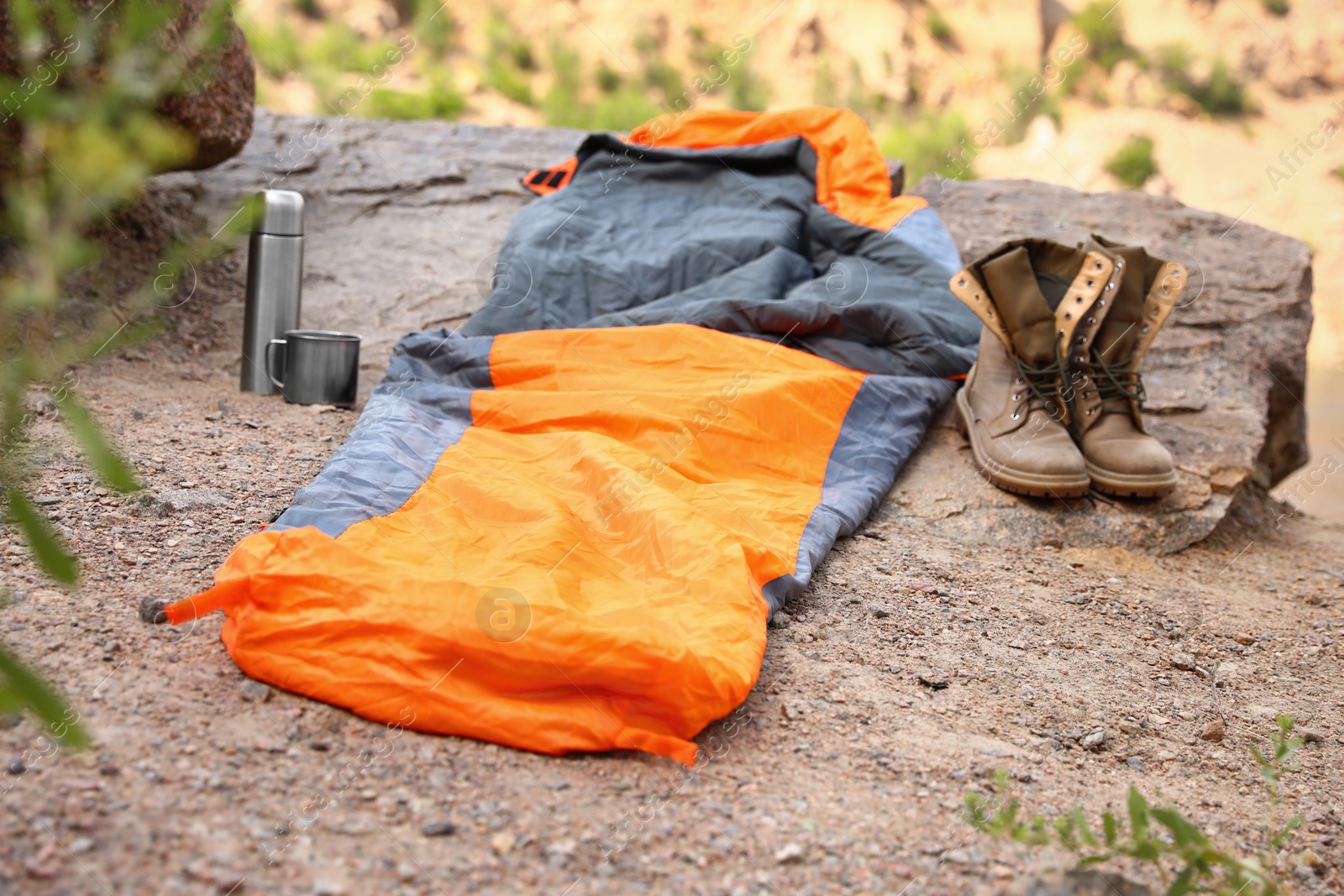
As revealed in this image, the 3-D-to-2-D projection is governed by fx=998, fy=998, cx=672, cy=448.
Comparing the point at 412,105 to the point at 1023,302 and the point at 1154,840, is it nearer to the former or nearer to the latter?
the point at 1023,302

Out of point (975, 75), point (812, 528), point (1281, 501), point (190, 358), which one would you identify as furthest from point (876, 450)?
point (975, 75)

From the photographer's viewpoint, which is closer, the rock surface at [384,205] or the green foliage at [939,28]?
the rock surface at [384,205]

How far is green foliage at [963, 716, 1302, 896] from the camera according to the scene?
3.08ft

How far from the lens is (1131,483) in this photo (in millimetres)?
2020

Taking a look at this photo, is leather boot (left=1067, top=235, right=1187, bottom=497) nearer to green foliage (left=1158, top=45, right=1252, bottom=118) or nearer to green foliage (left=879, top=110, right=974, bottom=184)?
green foliage (left=879, top=110, right=974, bottom=184)

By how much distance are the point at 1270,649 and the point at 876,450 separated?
0.79 metres

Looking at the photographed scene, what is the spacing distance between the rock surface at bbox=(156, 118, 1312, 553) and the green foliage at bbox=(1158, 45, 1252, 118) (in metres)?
16.1

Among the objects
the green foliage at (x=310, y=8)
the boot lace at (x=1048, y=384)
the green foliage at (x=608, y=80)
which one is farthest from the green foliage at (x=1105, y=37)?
the boot lace at (x=1048, y=384)

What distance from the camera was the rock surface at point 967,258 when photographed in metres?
2.09

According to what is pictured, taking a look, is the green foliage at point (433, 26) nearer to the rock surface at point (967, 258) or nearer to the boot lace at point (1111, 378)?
the rock surface at point (967, 258)

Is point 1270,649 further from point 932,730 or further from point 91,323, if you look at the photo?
point 91,323

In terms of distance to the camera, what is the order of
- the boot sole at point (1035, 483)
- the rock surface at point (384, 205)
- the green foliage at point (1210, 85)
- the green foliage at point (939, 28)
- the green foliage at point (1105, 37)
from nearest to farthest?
1. the boot sole at point (1035, 483)
2. the rock surface at point (384, 205)
3. the green foliage at point (1210, 85)
4. the green foliage at point (1105, 37)
5. the green foliage at point (939, 28)

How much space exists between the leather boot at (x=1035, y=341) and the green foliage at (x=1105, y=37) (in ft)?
60.3

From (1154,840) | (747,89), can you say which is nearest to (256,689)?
(1154,840)
